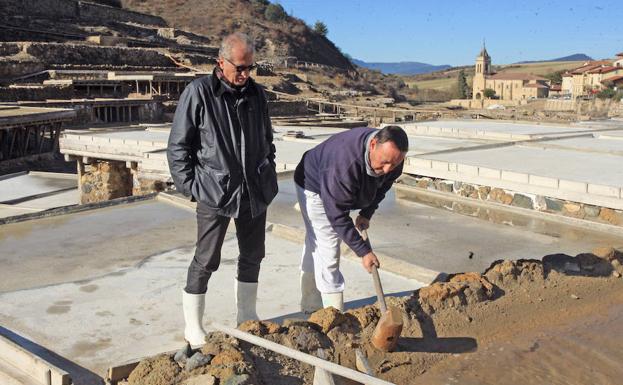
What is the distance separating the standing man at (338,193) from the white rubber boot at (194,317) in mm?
680

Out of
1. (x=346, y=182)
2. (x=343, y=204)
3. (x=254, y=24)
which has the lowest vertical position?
(x=343, y=204)

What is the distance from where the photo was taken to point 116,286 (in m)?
4.46

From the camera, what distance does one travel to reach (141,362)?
10.00 feet

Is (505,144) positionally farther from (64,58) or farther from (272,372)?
(64,58)

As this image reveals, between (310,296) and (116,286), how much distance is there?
4.48 feet

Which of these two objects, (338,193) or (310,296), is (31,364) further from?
(338,193)

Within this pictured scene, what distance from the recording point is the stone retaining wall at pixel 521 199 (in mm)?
6301

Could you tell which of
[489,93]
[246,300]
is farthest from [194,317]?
[489,93]

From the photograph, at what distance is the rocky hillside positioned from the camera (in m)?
60.0

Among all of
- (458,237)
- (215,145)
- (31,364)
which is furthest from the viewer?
(458,237)

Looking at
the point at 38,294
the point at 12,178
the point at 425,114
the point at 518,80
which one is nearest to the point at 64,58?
the point at 425,114

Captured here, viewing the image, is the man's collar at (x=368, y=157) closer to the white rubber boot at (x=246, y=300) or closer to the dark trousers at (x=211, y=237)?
the dark trousers at (x=211, y=237)

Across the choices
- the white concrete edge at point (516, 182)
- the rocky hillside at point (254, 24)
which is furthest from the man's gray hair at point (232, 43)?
the rocky hillside at point (254, 24)

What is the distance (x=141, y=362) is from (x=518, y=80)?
7033cm
